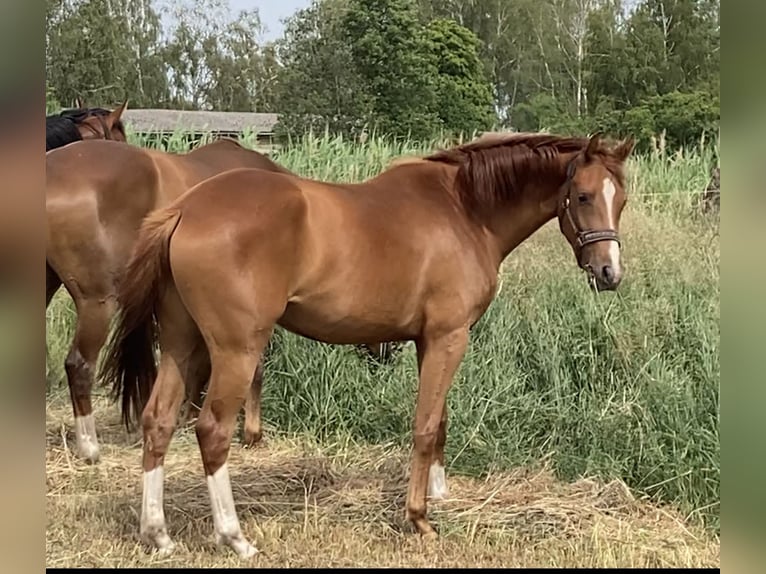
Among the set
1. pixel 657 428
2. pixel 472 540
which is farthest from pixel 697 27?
pixel 472 540

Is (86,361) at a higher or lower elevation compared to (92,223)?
lower

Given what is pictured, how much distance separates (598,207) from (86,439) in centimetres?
316

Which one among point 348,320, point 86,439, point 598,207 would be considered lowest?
point 86,439

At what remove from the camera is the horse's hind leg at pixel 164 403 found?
2861mm

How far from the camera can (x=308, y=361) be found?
463 cm

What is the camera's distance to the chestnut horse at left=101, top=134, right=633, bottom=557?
106 inches

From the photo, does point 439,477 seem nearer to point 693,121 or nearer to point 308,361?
point 308,361

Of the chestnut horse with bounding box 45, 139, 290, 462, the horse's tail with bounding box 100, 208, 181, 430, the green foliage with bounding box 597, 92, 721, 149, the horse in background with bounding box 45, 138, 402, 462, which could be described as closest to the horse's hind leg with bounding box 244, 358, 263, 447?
the horse in background with bounding box 45, 138, 402, 462

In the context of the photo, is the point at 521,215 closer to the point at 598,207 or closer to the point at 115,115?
the point at 598,207

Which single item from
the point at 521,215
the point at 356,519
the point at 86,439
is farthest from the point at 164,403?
the point at 521,215

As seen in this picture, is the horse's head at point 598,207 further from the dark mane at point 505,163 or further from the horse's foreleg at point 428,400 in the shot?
the horse's foreleg at point 428,400

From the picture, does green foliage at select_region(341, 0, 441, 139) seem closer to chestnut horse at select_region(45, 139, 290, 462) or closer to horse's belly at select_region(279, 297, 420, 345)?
chestnut horse at select_region(45, 139, 290, 462)

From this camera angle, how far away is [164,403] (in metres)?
2.89

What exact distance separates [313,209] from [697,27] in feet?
11.0
